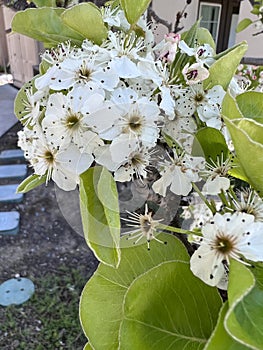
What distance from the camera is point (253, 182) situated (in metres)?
0.30

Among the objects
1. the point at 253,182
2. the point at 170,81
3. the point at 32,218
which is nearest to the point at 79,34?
the point at 170,81

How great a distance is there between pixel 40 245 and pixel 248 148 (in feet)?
6.64

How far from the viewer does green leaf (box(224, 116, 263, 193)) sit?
0.82 feet

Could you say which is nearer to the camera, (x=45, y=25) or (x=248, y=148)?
(x=248, y=148)

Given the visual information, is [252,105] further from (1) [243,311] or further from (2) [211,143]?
(1) [243,311]

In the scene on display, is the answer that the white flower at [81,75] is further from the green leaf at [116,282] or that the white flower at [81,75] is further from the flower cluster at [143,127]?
the green leaf at [116,282]

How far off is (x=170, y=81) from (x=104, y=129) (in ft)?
0.31

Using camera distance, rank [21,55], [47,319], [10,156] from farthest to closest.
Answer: [21,55]
[10,156]
[47,319]

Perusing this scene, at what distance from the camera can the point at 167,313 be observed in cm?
31

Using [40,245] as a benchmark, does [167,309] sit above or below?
above

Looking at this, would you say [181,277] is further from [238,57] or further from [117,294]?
[238,57]

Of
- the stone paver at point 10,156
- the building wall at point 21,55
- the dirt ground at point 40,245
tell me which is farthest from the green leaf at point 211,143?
the building wall at point 21,55

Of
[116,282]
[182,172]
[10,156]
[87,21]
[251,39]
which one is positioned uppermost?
[87,21]

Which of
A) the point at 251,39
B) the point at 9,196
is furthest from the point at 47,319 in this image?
the point at 251,39
